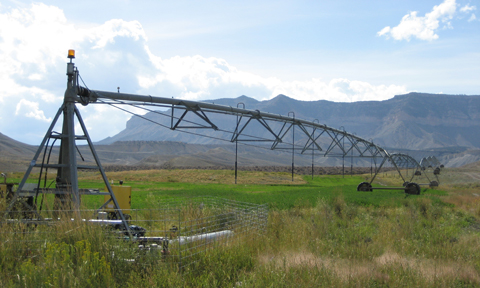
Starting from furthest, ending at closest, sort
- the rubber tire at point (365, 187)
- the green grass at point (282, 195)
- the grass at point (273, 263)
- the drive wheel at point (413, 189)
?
the rubber tire at point (365, 187) < the drive wheel at point (413, 189) < the green grass at point (282, 195) < the grass at point (273, 263)

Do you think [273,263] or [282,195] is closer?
[273,263]

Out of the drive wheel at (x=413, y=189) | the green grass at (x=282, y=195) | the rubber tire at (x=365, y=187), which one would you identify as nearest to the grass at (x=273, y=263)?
the green grass at (x=282, y=195)

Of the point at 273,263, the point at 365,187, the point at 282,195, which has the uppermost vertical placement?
the point at 273,263

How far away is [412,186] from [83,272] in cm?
3594

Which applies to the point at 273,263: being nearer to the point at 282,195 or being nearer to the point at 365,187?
the point at 282,195

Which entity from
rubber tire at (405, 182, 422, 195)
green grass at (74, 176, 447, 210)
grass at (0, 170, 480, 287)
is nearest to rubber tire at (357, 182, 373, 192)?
green grass at (74, 176, 447, 210)

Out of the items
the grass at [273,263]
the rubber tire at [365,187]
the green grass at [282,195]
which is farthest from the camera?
the rubber tire at [365,187]

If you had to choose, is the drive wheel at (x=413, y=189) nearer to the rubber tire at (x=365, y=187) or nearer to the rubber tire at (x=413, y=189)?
the rubber tire at (x=413, y=189)

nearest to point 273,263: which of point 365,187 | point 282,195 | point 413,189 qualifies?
point 282,195

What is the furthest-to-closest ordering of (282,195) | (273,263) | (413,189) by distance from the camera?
(413,189), (282,195), (273,263)

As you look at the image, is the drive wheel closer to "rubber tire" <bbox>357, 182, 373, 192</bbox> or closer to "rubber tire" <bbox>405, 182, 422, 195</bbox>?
"rubber tire" <bbox>405, 182, 422, 195</bbox>

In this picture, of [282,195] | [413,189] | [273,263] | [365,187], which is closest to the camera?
[273,263]

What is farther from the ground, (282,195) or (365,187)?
(365,187)

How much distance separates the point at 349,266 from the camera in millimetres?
9133
